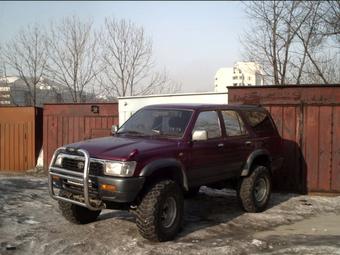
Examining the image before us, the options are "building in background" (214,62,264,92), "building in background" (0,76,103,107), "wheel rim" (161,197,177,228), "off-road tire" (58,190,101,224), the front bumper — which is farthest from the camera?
"building in background" (0,76,103,107)

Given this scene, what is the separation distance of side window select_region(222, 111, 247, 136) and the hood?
5.06 ft

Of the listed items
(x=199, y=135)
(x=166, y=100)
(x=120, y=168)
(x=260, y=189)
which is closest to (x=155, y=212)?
(x=120, y=168)

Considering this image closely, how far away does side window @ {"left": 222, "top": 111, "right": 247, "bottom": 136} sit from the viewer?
28.2 feet

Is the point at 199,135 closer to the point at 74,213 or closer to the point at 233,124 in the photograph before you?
the point at 233,124

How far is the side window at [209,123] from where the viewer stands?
7.97 metres

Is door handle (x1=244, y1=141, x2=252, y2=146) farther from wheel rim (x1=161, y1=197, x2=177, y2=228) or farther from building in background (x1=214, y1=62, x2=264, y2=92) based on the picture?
building in background (x1=214, y1=62, x2=264, y2=92)

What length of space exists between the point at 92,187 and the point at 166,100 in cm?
740

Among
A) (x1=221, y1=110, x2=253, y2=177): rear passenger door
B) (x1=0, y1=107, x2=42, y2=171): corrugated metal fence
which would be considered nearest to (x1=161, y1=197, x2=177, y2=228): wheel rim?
(x1=221, y1=110, x2=253, y2=177): rear passenger door

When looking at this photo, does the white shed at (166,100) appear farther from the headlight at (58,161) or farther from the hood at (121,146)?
the headlight at (58,161)

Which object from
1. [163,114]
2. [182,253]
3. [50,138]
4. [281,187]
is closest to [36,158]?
[50,138]

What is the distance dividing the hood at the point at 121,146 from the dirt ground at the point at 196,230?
1.30 m

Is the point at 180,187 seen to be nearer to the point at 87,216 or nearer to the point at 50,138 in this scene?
the point at 87,216

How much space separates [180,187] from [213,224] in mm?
1351

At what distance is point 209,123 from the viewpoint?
8.21 metres
